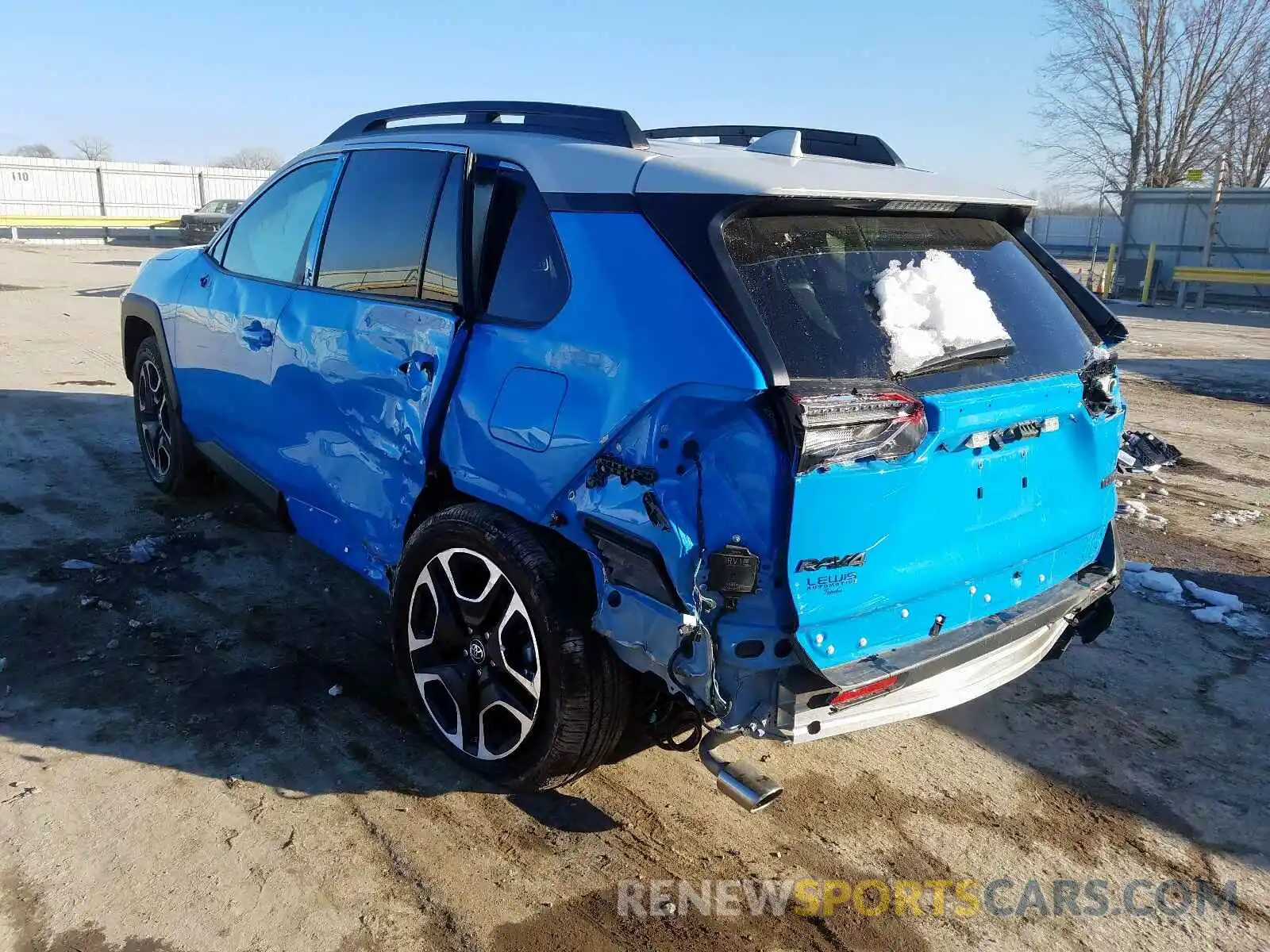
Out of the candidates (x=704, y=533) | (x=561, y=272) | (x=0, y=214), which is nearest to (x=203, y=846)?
(x=704, y=533)

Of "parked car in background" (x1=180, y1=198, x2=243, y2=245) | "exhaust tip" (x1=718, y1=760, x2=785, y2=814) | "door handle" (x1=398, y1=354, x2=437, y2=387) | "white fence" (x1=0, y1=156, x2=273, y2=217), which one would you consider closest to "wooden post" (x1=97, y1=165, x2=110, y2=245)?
"white fence" (x1=0, y1=156, x2=273, y2=217)

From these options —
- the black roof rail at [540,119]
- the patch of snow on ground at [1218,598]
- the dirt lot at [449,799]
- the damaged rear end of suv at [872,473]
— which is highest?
the black roof rail at [540,119]

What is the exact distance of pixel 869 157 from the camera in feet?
12.6

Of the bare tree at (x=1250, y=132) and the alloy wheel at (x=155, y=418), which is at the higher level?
the bare tree at (x=1250, y=132)

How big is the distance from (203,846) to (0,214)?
3742 centimetres

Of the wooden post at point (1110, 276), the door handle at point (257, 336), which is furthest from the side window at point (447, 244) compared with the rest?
the wooden post at point (1110, 276)

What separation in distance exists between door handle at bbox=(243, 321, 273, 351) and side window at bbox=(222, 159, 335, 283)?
0.23 metres

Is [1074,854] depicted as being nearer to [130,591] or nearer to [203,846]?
[203,846]

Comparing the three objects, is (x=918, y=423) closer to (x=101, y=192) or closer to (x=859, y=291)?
(x=859, y=291)

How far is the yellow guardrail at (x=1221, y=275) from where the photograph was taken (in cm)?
2070

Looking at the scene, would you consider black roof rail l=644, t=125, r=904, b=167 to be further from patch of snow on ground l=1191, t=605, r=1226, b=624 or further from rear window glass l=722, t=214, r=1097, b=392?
patch of snow on ground l=1191, t=605, r=1226, b=624

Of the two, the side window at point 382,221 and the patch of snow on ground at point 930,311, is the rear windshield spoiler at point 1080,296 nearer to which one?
the patch of snow on ground at point 930,311

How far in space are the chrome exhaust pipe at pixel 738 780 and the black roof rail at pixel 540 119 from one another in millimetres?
1771

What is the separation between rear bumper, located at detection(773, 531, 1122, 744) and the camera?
2.48 m
